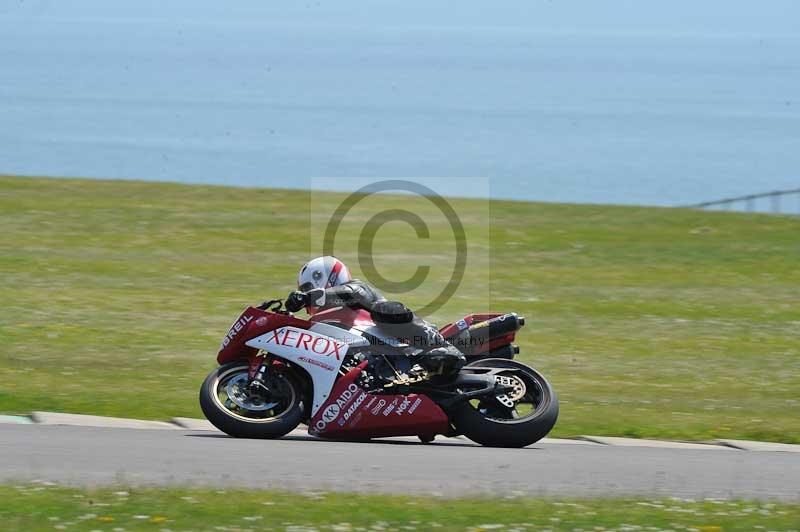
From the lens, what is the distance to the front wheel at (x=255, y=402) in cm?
1117

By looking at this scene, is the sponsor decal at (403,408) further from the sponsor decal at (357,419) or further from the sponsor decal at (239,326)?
the sponsor decal at (239,326)

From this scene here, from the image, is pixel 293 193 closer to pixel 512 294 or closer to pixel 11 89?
pixel 512 294

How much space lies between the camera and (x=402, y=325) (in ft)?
37.4

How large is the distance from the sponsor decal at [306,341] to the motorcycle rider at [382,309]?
0.65ft

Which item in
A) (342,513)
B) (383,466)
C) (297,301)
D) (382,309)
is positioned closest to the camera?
(342,513)

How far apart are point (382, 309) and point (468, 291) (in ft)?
37.5

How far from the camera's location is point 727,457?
11.4 m

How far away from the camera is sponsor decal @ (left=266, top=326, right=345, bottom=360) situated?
11242 millimetres

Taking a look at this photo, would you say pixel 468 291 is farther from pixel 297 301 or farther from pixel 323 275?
pixel 297 301

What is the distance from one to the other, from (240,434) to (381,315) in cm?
147

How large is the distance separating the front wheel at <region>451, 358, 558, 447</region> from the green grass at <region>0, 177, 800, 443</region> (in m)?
1.56

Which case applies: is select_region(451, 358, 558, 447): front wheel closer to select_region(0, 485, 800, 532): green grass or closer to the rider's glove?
the rider's glove

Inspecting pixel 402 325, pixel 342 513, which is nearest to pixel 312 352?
pixel 402 325

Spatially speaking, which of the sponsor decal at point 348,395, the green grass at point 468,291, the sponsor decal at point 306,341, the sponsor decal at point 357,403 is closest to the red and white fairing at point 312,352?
the sponsor decal at point 306,341
